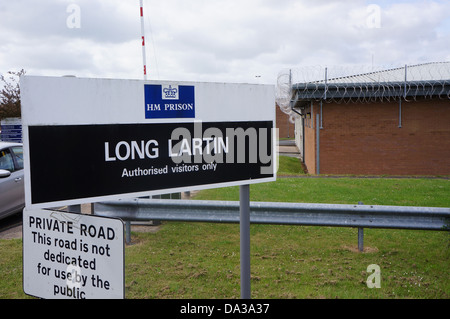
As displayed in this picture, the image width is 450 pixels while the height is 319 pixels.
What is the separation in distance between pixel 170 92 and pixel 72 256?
108 cm

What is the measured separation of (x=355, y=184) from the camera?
1171 cm

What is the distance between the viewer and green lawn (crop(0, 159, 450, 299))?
4680 millimetres

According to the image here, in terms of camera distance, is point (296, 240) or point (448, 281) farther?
point (296, 240)

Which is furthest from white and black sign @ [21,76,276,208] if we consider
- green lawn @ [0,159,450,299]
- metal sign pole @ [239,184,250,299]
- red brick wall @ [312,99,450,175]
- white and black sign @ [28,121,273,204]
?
red brick wall @ [312,99,450,175]

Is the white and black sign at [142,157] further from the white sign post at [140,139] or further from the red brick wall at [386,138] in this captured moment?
the red brick wall at [386,138]

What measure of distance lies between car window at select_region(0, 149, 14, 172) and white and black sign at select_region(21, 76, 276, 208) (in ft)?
23.7

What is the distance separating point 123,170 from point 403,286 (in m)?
3.49

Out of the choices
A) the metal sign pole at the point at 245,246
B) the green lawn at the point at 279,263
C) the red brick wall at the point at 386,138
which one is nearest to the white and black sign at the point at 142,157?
the metal sign pole at the point at 245,246

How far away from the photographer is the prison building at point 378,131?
688 inches

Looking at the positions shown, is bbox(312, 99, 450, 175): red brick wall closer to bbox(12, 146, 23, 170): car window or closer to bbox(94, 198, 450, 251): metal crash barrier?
bbox(12, 146, 23, 170): car window

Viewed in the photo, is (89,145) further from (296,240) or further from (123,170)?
(296,240)

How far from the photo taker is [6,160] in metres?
9.03

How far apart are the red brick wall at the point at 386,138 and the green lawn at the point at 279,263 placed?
11.4 metres
